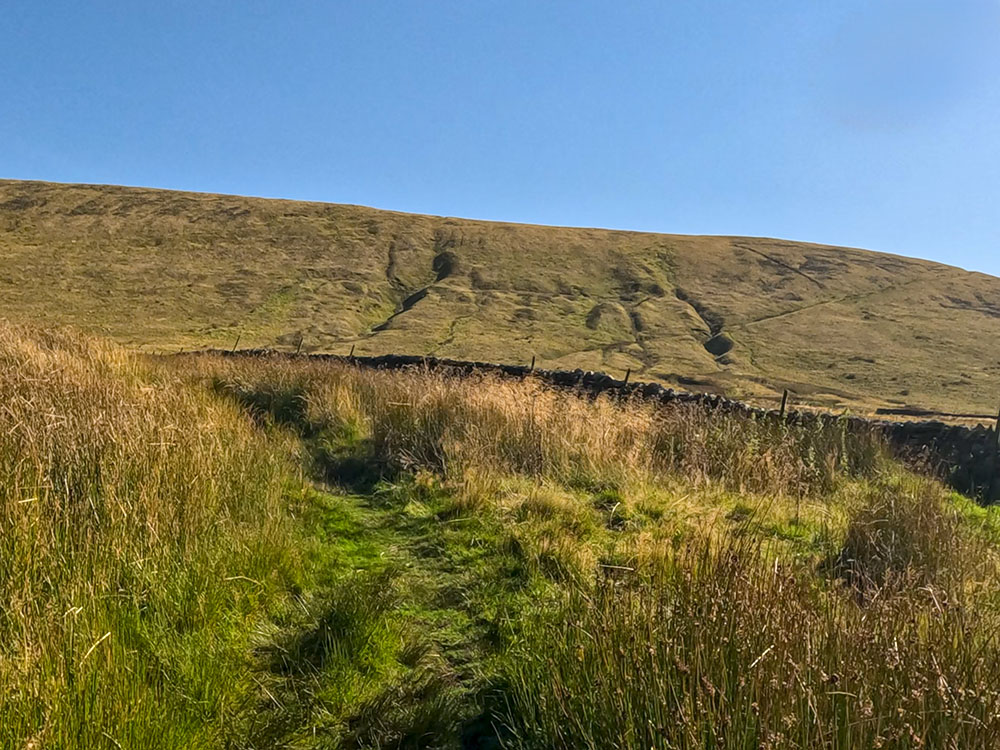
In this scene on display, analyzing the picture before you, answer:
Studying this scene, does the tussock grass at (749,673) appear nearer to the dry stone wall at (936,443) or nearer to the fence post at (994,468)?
the dry stone wall at (936,443)

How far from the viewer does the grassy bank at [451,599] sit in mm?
2402

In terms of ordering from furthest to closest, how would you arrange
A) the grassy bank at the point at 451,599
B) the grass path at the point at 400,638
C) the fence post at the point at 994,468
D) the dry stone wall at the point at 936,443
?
the dry stone wall at the point at 936,443
the fence post at the point at 994,468
the grass path at the point at 400,638
the grassy bank at the point at 451,599

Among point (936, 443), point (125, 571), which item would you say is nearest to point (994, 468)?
point (936, 443)

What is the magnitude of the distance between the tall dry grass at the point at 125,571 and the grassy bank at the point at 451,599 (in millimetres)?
15

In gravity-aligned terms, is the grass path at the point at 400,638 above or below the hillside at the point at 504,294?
below

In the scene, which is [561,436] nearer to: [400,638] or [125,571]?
[400,638]

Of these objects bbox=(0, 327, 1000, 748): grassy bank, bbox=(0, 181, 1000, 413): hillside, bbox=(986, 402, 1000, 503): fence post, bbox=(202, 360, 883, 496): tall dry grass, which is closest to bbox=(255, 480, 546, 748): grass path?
bbox=(0, 327, 1000, 748): grassy bank

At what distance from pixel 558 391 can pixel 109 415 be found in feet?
25.7

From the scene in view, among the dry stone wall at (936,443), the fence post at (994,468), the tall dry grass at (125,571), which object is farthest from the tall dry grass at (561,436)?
the tall dry grass at (125,571)

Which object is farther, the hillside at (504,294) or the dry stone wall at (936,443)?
the hillside at (504,294)

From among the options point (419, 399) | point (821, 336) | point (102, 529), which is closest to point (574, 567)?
point (102, 529)

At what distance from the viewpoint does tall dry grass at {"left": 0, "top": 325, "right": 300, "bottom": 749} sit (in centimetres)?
243

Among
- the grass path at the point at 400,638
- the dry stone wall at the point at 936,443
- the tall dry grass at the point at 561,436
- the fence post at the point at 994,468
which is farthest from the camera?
the dry stone wall at the point at 936,443

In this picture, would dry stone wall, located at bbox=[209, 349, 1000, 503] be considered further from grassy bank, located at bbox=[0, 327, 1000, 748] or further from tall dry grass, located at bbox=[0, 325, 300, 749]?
tall dry grass, located at bbox=[0, 325, 300, 749]
